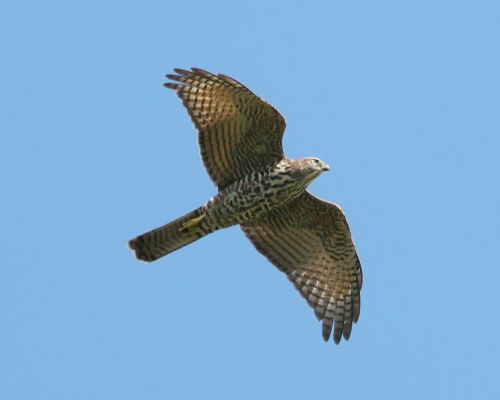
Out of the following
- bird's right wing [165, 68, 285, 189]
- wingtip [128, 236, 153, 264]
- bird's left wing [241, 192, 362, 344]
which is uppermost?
bird's right wing [165, 68, 285, 189]

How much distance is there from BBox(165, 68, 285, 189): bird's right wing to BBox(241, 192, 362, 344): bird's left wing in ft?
3.28

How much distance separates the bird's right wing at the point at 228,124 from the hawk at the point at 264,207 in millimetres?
13

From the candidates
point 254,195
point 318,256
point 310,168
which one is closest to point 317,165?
point 310,168

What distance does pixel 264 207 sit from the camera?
16938 millimetres

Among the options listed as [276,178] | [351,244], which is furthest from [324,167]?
[351,244]

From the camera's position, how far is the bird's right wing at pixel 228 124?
16531 millimetres

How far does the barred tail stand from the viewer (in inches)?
666

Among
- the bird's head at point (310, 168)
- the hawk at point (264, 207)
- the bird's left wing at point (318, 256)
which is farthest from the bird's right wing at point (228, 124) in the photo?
the bird's left wing at point (318, 256)

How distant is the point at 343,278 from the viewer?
1806 cm

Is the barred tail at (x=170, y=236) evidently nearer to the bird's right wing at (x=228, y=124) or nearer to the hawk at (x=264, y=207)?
the hawk at (x=264, y=207)

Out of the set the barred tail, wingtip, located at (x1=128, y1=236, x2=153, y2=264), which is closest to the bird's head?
the barred tail

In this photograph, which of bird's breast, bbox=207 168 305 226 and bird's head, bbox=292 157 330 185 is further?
bird's breast, bbox=207 168 305 226

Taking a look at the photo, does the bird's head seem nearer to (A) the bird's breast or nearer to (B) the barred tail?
(A) the bird's breast

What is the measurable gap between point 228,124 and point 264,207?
1241mm
